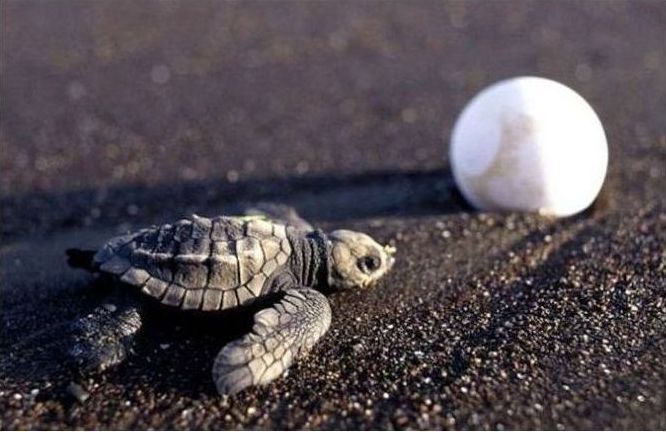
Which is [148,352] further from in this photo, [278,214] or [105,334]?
[278,214]

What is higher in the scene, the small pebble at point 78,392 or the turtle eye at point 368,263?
the turtle eye at point 368,263

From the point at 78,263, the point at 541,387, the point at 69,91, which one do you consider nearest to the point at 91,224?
the point at 78,263

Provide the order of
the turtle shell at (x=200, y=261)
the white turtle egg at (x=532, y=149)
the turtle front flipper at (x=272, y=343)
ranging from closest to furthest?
the turtle front flipper at (x=272, y=343), the turtle shell at (x=200, y=261), the white turtle egg at (x=532, y=149)

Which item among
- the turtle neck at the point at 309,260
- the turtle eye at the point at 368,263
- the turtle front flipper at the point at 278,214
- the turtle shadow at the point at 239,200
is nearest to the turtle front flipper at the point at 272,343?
the turtle neck at the point at 309,260

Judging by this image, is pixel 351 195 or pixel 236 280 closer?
pixel 236 280

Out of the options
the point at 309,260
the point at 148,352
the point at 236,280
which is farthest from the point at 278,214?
the point at 148,352

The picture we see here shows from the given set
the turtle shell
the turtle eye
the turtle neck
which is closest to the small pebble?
the turtle shell

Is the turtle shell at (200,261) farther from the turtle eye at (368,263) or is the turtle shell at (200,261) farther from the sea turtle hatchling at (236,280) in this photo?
the turtle eye at (368,263)
